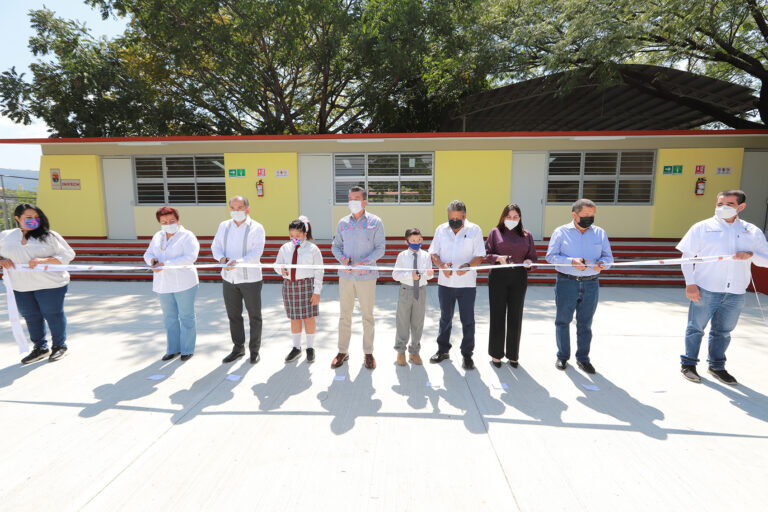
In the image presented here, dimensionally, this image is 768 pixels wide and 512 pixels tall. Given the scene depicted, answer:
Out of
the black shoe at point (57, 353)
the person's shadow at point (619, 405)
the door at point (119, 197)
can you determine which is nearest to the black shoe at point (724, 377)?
the person's shadow at point (619, 405)

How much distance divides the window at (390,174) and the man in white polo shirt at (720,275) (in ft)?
23.2

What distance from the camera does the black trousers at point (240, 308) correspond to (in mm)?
3938

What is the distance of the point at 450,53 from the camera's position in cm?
1327

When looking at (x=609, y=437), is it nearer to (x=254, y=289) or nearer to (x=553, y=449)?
(x=553, y=449)

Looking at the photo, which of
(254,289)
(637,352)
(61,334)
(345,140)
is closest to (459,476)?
(254,289)

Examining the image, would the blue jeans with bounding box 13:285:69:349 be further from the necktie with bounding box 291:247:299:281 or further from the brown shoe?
the brown shoe

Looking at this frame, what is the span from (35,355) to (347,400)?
11.3 feet

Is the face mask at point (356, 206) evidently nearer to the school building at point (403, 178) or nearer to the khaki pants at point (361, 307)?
the khaki pants at point (361, 307)

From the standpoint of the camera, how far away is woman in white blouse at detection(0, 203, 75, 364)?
3.73 metres

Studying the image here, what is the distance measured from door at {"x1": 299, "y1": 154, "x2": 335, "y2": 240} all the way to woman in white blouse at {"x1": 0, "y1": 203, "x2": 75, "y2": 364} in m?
6.59

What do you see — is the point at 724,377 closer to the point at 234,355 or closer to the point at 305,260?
the point at 305,260

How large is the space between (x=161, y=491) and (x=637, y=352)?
15.2 ft

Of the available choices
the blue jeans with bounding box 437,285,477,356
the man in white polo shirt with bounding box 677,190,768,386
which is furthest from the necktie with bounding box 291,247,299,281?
the man in white polo shirt with bounding box 677,190,768,386

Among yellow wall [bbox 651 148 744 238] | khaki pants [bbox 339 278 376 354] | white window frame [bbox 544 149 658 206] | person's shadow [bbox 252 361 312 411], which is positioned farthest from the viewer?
white window frame [bbox 544 149 658 206]
